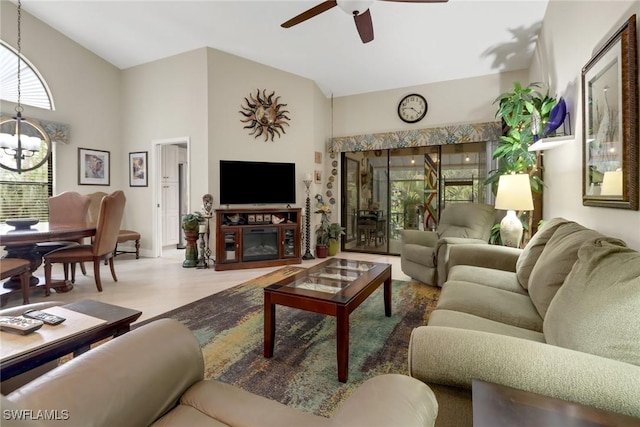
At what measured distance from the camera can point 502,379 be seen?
84 centimetres

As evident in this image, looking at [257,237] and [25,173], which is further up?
[25,173]

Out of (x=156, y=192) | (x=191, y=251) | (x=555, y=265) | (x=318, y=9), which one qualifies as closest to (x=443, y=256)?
(x=555, y=265)

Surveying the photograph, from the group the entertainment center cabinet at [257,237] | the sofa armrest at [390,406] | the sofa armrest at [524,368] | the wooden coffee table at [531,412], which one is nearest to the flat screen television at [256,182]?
the entertainment center cabinet at [257,237]

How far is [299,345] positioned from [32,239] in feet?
8.65

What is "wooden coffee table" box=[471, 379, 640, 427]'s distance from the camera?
647mm

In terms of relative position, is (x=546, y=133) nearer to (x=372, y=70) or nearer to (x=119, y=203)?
(x=372, y=70)

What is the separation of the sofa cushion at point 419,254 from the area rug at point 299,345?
1.28 ft

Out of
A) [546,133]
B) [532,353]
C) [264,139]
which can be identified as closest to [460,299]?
[532,353]

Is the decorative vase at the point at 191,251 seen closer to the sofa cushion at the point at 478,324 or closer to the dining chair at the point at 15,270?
the dining chair at the point at 15,270

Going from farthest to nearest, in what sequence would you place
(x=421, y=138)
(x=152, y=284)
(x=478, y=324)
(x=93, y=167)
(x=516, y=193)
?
(x=93, y=167), (x=421, y=138), (x=152, y=284), (x=516, y=193), (x=478, y=324)

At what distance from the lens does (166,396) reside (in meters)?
0.90

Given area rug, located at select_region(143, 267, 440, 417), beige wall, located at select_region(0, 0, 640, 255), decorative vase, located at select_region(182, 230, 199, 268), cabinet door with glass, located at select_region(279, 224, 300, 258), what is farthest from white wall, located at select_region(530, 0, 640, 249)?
decorative vase, located at select_region(182, 230, 199, 268)

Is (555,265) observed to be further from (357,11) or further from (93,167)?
(93,167)

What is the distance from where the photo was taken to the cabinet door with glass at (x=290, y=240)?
484 centimetres
